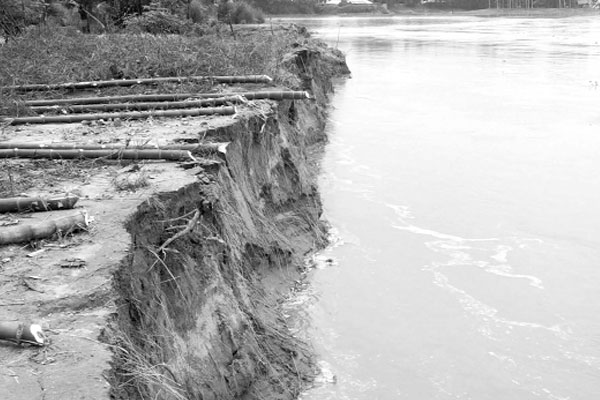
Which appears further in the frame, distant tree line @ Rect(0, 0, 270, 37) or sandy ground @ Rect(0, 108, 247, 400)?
distant tree line @ Rect(0, 0, 270, 37)

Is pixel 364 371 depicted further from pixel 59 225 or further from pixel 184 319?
pixel 59 225

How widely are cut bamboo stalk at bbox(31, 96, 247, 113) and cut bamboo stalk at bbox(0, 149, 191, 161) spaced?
2358mm

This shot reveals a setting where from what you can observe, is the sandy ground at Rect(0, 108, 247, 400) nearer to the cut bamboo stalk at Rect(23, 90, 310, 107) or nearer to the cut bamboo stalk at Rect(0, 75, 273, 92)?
the cut bamboo stalk at Rect(23, 90, 310, 107)

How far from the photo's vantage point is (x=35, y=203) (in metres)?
6.31

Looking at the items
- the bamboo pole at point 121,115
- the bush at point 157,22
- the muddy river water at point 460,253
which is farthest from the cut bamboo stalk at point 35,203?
the bush at point 157,22

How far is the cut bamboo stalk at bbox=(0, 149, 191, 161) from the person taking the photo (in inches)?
299

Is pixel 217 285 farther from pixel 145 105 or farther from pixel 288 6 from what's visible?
pixel 288 6

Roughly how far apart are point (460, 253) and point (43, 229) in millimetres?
6399

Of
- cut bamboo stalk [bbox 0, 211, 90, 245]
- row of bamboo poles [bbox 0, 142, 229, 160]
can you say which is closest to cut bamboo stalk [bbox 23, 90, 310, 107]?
row of bamboo poles [bbox 0, 142, 229, 160]

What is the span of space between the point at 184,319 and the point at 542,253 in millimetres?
6421

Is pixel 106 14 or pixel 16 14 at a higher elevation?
pixel 16 14

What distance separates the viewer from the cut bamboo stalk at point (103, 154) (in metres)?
7.58

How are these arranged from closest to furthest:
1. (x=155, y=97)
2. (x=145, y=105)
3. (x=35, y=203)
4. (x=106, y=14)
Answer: (x=35, y=203), (x=145, y=105), (x=155, y=97), (x=106, y=14)

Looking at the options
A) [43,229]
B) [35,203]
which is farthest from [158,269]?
[35,203]
